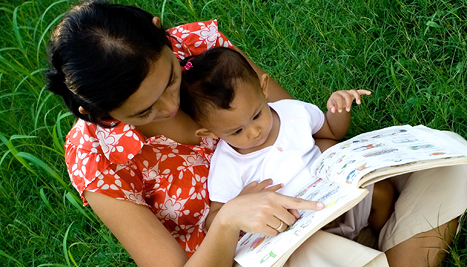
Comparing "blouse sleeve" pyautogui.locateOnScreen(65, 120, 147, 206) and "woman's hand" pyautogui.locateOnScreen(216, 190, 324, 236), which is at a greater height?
"woman's hand" pyautogui.locateOnScreen(216, 190, 324, 236)

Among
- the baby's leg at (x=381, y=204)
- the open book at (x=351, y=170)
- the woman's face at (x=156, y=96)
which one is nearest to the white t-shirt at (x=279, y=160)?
the open book at (x=351, y=170)

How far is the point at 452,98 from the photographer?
2059 millimetres

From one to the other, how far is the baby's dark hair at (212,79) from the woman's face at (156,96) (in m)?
0.15

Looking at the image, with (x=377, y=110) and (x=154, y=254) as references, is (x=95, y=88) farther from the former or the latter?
(x=377, y=110)

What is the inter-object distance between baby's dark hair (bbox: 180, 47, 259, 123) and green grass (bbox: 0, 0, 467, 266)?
2.59 ft

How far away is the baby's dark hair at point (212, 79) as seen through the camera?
70.1 inches

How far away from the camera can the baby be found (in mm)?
1793

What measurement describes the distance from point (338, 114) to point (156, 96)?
2.46 feet

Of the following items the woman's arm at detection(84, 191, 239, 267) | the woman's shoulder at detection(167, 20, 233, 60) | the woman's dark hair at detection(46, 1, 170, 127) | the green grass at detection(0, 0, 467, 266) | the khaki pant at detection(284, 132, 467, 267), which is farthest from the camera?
the green grass at detection(0, 0, 467, 266)

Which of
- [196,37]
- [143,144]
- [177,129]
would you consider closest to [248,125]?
[177,129]

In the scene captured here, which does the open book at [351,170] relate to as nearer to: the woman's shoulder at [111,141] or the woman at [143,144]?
the woman at [143,144]

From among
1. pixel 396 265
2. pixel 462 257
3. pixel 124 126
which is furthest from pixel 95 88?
pixel 462 257

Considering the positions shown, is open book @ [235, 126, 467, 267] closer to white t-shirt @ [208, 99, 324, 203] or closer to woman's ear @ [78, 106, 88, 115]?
white t-shirt @ [208, 99, 324, 203]

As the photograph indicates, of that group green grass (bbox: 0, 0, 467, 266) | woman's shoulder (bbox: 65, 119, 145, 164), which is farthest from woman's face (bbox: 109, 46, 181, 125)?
green grass (bbox: 0, 0, 467, 266)
